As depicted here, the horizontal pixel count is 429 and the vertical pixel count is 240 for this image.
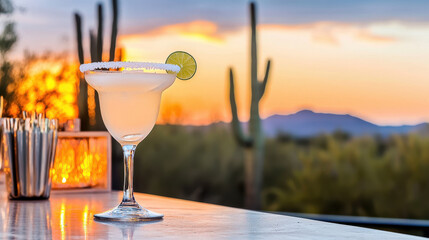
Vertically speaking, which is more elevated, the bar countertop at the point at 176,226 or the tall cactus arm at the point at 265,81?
the tall cactus arm at the point at 265,81

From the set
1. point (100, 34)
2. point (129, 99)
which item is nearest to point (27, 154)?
point (129, 99)

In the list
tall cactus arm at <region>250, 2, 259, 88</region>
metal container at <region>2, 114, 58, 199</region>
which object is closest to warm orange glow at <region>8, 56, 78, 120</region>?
tall cactus arm at <region>250, 2, 259, 88</region>

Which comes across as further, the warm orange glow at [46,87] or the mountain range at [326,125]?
the mountain range at [326,125]

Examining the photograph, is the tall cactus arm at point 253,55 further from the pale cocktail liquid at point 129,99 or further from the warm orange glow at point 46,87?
the pale cocktail liquid at point 129,99

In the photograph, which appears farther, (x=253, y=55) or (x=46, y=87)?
(x=46, y=87)

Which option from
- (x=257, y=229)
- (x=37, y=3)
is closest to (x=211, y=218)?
(x=257, y=229)

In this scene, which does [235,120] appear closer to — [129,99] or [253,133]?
[253,133]

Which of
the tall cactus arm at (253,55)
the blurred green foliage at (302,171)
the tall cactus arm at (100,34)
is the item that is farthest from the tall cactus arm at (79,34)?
the blurred green foliage at (302,171)
